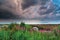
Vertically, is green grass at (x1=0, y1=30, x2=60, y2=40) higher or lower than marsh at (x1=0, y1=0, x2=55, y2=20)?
lower

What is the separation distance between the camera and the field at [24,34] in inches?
89.0

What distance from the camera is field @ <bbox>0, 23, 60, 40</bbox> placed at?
2260 millimetres

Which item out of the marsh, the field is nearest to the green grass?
the field

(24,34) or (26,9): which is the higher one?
(26,9)

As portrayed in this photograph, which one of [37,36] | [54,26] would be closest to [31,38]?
[37,36]

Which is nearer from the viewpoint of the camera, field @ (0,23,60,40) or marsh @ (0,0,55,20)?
field @ (0,23,60,40)

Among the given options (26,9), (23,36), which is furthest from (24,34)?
(26,9)

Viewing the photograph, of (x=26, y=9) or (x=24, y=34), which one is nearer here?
(x=24, y=34)

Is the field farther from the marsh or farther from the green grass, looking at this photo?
the marsh

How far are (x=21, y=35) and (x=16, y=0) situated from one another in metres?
0.69

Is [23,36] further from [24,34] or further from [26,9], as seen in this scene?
[26,9]

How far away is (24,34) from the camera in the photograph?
2301mm

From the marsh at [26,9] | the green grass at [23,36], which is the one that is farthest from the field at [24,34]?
the marsh at [26,9]

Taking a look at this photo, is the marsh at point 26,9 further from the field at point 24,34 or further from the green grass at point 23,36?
the green grass at point 23,36
